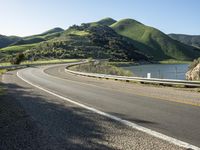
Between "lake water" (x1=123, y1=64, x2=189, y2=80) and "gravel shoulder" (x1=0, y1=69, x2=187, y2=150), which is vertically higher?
"gravel shoulder" (x1=0, y1=69, x2=187, y2=150)

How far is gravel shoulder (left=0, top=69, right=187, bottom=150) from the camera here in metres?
5.96

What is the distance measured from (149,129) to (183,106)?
3.57m

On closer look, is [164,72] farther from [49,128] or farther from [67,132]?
[67,132]

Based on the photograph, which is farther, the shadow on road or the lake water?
the lake water

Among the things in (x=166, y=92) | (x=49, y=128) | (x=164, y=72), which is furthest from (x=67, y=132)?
(x=164, y=72)

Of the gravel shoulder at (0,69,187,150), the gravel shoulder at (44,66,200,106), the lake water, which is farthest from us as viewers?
the lake water

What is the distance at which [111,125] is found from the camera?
769 cm

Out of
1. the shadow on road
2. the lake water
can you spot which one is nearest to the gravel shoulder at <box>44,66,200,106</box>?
the shadow on road

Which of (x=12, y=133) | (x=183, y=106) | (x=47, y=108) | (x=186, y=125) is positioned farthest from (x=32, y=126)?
(x=183, y=106)

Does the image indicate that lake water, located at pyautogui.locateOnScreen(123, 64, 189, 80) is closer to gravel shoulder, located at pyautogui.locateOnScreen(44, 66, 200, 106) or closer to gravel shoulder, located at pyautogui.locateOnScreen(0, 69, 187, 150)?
gravel shoulder, located at pyautogui.locateOnScreen(44, 66, 200, 106)

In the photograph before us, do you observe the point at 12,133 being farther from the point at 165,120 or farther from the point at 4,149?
the point at 165,120

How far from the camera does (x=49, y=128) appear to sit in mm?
7562

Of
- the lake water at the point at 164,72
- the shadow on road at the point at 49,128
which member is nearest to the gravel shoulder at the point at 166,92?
the shadow on road at the point at 49,128

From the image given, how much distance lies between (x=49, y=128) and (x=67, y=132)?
0.68m
